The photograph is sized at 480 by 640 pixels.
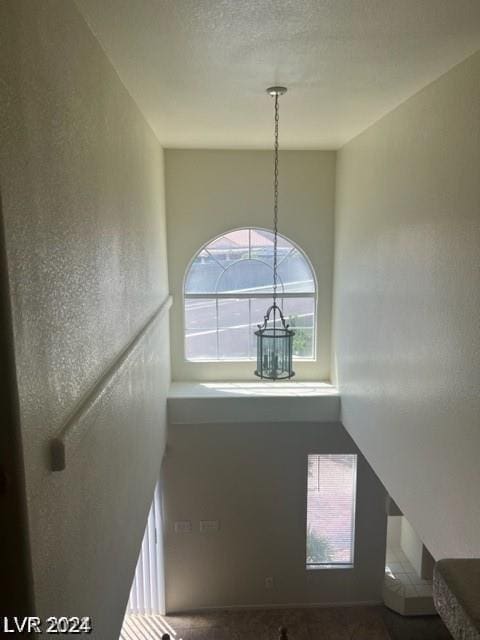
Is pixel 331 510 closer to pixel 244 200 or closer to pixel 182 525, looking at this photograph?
pixel 182 525

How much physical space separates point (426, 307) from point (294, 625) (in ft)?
15.5

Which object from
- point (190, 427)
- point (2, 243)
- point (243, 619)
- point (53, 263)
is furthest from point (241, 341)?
point (2, 243)

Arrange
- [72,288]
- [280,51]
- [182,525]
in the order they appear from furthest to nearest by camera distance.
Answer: [182,525] → [280,51] → [72,288]

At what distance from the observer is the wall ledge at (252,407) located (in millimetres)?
5547

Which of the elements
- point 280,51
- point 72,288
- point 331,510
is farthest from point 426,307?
point 331,510

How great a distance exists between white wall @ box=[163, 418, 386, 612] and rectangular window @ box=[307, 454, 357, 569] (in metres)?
0.10

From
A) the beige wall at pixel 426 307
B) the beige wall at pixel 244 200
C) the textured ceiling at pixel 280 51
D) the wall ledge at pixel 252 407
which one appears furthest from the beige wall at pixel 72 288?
the beige wall at pixel 244 200

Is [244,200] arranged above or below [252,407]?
above

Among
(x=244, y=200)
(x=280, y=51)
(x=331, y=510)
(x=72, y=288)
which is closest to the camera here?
(x=72, y=288)

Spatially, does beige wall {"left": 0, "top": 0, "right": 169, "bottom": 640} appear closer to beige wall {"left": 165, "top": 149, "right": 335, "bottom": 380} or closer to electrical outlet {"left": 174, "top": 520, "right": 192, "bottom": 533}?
beige wall {"left": 165, "top": 149, "right": 335, "bottom": 380}

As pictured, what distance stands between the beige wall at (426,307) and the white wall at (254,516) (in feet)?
5.18

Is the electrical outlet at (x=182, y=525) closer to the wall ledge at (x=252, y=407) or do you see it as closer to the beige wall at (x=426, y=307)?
the wall ledge at (x=252, y=407)

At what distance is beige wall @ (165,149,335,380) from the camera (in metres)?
5.71

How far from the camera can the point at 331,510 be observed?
618cm
